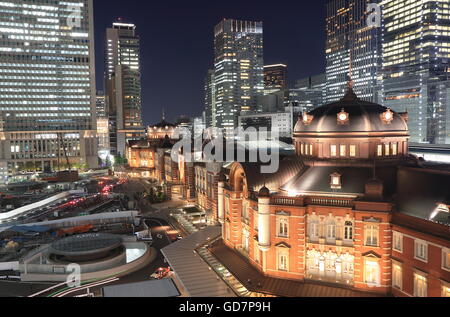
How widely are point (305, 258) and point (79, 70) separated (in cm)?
13748

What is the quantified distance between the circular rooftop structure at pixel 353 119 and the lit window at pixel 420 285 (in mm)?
15467

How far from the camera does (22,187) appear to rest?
324 feet

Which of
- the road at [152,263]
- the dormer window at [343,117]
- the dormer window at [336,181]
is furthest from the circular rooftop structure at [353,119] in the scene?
the road at [152,263]

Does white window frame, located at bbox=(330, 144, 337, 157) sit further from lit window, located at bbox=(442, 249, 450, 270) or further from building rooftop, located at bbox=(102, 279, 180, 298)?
building rooftop, located at bbox=(102, 279, 180, 298)

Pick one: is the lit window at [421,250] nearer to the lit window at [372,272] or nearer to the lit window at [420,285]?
the lit window at [420,285]

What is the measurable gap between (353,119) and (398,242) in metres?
13.9

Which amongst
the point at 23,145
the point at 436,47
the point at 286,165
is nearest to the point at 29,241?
the point at 286,165

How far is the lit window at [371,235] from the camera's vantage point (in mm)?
35062

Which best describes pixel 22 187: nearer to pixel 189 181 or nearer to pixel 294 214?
pixel 189 181

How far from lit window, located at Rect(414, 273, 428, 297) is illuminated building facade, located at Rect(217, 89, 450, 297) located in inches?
3.1

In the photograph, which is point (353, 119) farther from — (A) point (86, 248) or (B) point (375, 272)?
(A) point (86, 248)

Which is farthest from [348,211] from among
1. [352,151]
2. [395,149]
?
[395,149]

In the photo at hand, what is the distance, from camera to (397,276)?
113 ft

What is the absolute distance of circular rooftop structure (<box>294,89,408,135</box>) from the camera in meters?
42.0
